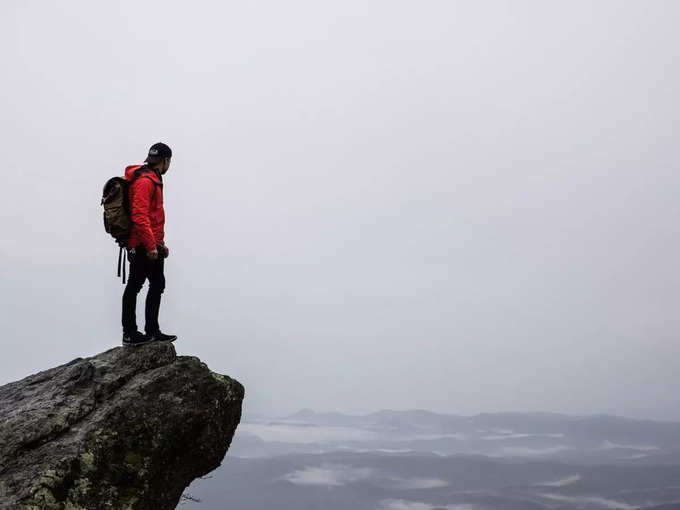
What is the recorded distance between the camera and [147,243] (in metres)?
12.1

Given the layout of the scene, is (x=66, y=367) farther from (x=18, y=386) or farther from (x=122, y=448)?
(x=122, y=448)

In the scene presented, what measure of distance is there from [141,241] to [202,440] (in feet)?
15.5

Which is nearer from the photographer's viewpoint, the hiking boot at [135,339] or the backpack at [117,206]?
the backpack at [117,206]

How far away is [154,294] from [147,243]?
5.50ft

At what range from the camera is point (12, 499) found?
9.88 metres

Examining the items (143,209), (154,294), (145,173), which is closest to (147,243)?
(143,209)

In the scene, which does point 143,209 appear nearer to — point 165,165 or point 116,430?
point 165,165

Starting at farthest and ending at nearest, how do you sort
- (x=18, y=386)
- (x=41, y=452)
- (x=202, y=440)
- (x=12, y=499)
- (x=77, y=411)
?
(x=18, y=386), (x=202, y=440), (x=77, y=411), (x=41, y=452), (x=12, y=499)

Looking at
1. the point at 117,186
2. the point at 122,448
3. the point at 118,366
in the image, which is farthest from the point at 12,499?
the point at 117,186

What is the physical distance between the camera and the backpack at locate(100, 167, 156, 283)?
1212 cm

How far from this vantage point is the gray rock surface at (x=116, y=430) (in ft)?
34.6

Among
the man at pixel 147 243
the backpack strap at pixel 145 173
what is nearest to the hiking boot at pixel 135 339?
the man at pixel 147 243

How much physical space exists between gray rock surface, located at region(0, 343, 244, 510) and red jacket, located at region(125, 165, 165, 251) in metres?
2.81

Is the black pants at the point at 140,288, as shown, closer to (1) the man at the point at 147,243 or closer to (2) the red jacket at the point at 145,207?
(1) the man at the point at 147,243
